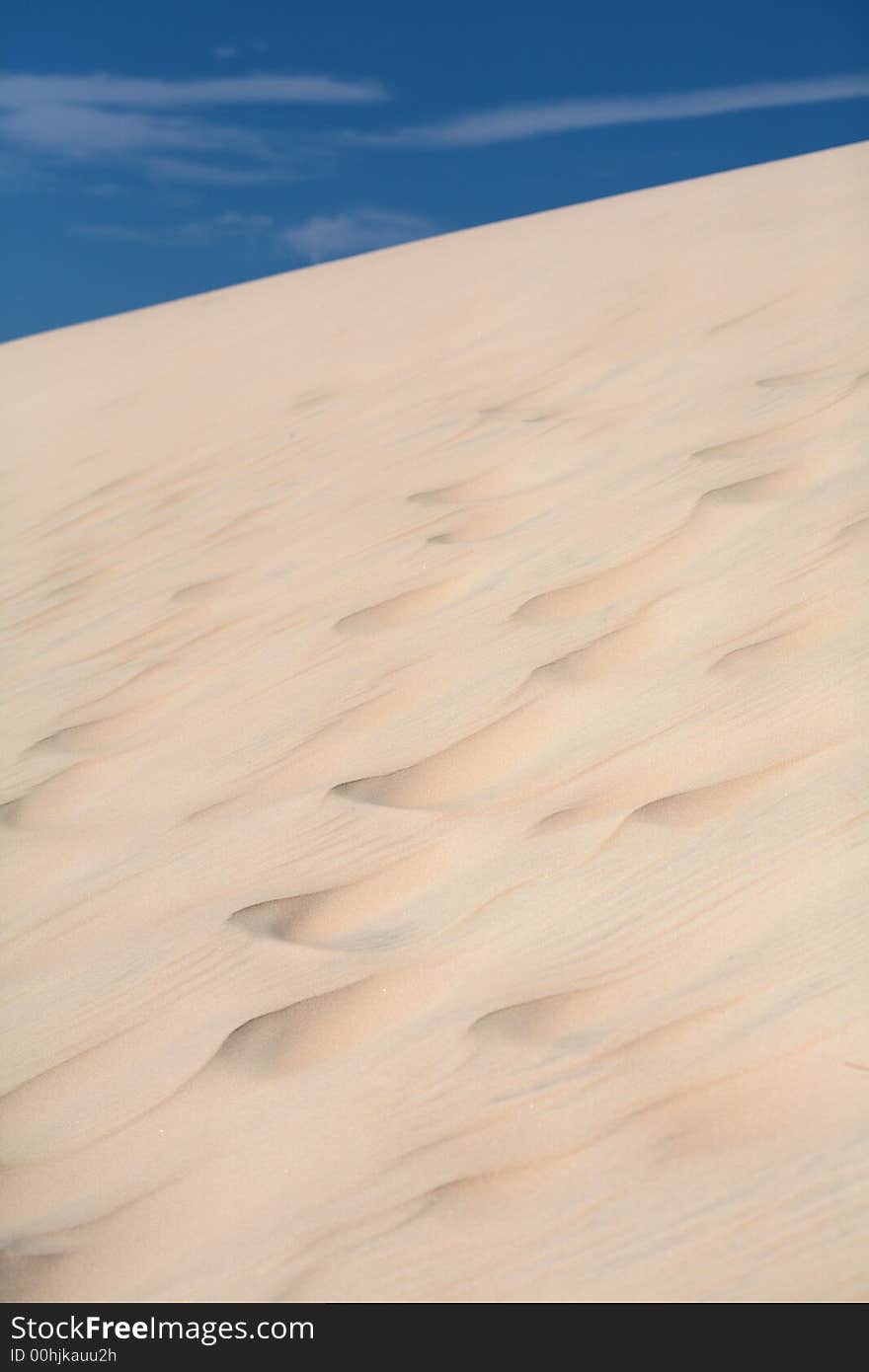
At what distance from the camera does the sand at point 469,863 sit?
3.81 ft

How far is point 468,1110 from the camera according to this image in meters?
1.25

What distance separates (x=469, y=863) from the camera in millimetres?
1627

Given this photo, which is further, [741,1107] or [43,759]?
[43,759]

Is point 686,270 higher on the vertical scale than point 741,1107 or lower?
higher

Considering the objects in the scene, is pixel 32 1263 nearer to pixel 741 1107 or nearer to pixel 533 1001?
pixel 533 1001

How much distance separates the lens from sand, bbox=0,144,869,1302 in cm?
116

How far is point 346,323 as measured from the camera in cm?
563

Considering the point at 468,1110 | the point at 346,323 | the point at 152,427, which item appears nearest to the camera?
the point at 468,1110

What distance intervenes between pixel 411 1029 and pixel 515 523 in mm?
1427

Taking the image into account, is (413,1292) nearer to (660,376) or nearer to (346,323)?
(660,376)
